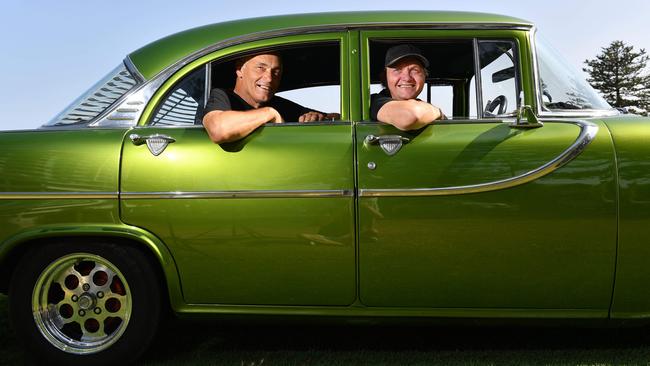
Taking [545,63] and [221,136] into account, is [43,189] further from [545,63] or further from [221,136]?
[545,63]

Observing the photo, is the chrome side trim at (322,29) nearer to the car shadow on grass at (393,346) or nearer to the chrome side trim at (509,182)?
the chrome side trim at (509,182)

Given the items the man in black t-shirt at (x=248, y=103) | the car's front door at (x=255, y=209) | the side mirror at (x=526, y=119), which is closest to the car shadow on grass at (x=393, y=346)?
the car's front door at (x=255, y=209)

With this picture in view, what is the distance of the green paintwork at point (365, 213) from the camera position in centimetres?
239

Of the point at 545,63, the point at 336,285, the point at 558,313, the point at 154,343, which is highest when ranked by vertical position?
the point at 545,63

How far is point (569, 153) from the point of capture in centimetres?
240

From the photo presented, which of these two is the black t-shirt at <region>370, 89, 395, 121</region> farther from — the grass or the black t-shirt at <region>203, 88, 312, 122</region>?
the grass

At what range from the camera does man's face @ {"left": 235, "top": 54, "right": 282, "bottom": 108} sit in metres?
2.75

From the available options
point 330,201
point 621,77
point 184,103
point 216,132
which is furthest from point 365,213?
point 621,77

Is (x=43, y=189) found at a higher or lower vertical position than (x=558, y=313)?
higher

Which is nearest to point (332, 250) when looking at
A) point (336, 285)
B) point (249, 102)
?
point (336, 285)

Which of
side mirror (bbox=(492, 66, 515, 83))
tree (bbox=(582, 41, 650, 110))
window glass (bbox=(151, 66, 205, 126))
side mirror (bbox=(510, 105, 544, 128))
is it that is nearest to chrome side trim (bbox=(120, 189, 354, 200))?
window glass (bbox=(151, 66, 205, 126))

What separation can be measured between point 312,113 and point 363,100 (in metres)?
0.41

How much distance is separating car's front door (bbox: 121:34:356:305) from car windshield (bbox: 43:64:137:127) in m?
0.33

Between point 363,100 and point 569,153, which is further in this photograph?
point 363,100
